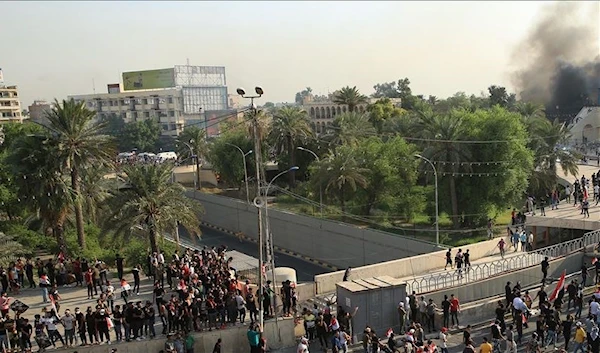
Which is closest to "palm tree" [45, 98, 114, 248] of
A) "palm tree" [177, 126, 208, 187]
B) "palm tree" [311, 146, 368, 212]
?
"palm tree" [311, 146, 368, 212]

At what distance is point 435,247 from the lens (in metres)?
31.6

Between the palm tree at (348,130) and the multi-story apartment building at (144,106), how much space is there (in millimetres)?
76398

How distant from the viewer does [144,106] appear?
124562 mm

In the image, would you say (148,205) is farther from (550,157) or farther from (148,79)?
(148,79)

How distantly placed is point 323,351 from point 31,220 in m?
23.3

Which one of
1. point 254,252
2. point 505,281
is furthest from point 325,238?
point 505,281

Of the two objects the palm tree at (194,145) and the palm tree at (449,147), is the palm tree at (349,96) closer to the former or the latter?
the palm tree at (194,145)

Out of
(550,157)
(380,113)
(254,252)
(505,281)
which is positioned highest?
(380,113)

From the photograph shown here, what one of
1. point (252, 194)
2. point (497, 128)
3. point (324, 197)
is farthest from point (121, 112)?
point (497, 128)

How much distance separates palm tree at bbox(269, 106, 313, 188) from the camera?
52.0 meters

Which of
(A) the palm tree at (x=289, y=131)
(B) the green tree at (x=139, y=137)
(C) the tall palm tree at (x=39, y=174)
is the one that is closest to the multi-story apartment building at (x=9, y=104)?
(B) the green tree at (x=139, y=137)

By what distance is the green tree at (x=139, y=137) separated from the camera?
335 feet

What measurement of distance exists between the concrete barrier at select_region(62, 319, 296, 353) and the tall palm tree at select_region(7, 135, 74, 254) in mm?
11676

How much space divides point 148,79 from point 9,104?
105ft
